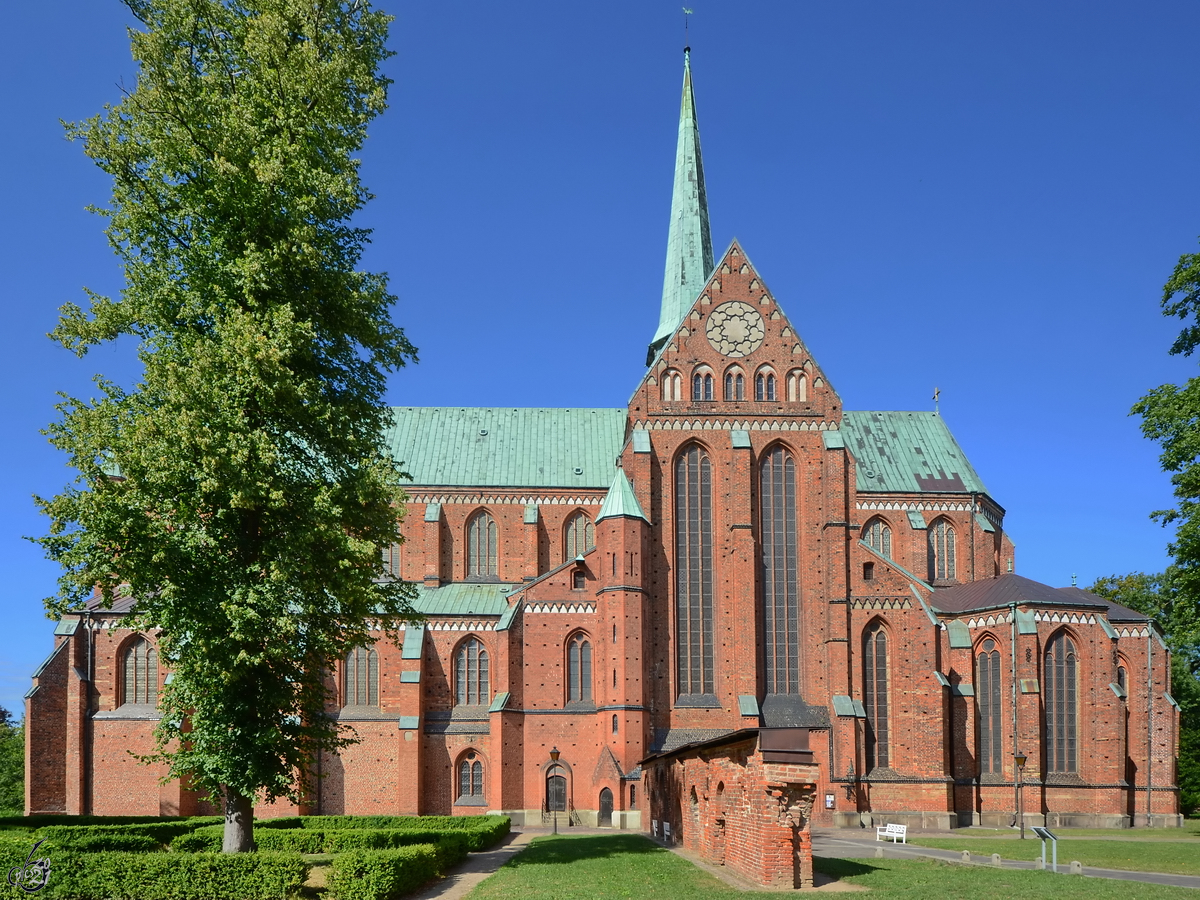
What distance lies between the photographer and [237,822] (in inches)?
946

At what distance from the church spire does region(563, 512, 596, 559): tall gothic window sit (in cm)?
1030

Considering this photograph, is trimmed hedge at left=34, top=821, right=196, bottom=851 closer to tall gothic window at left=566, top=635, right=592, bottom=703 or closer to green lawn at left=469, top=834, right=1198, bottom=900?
green lawn at left=469, top=834, right=1198, bottom=900

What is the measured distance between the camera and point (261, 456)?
22.5m

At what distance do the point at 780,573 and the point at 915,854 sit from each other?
1899 centimetres

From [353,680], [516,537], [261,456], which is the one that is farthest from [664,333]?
[261,456]

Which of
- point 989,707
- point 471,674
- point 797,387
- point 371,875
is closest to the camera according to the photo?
point 371,875

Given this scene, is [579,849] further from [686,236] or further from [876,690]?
[686,236]

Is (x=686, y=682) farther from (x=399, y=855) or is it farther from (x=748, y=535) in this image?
(x=399, y=855)

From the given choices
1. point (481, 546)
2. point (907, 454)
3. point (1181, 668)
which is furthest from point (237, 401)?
point (1181, 668)

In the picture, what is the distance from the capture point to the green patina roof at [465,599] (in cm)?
5231

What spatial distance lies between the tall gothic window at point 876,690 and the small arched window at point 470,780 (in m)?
17.4

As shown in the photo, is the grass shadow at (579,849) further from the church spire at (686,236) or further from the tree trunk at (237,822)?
the church spire at (686,236)

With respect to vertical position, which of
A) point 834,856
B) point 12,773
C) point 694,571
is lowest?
point 12,773

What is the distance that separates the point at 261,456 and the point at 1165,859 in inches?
1042
